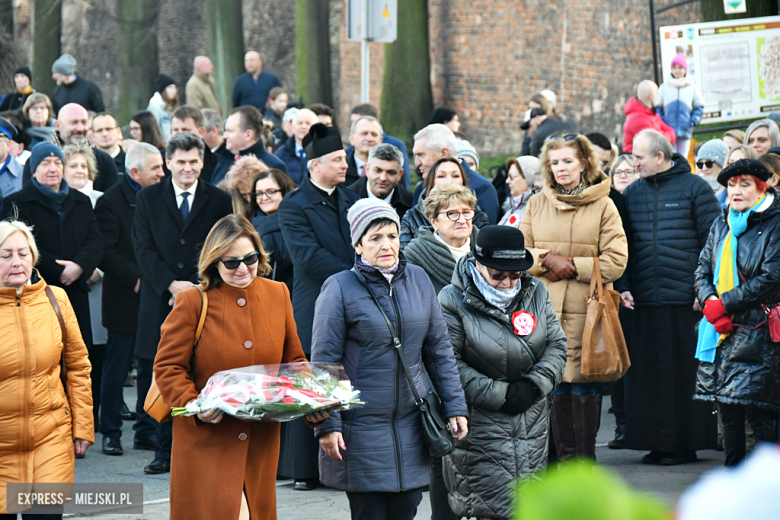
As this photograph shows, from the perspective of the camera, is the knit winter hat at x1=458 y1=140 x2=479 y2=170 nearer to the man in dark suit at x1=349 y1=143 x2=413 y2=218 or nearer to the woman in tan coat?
the man in dark suit at x1=349 y1=143 x2=413 y2=218

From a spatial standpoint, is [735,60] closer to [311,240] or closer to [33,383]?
[311,240]

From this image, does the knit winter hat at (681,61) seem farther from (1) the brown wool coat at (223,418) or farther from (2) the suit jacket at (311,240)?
(1) the brown wool coat at (223,418)

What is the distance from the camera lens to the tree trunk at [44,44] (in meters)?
21.8

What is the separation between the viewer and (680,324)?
7445 mm

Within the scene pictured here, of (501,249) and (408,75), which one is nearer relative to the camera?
→ (501,249)

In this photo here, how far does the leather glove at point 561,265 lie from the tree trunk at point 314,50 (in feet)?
44.1

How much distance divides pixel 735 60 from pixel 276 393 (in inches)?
375

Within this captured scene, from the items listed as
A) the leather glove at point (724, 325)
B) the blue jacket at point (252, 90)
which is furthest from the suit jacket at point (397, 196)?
the blue jacket at point (252, 90)

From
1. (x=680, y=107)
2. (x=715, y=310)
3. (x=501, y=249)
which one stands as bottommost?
(x=715, y=310)

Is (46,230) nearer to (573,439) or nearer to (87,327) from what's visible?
(87,327)

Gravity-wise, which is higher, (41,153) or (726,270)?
(41,153)

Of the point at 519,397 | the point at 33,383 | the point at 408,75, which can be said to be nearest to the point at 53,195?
the point at 33,383

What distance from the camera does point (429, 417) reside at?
4.57m

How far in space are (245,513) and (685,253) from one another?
3984 millimetres
